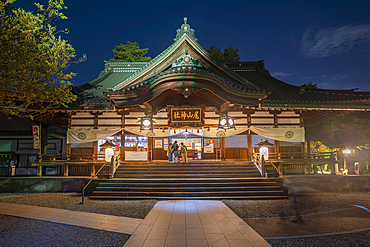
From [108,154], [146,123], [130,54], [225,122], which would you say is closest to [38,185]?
[108,154]

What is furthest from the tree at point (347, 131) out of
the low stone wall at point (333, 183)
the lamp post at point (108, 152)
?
the lamp post at point (108, 152)

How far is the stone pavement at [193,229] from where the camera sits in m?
4.65

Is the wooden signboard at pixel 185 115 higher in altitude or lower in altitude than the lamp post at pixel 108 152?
higher

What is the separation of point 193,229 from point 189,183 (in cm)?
498

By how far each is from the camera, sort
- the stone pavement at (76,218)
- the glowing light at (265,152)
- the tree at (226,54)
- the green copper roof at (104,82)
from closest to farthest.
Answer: the stone pavement at (76,218), the glowing light at (265,152), the green copper roof at (104,82), the tree at (226,54)

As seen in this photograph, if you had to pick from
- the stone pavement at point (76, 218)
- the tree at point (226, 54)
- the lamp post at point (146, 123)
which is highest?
the tree at point (226, 54)

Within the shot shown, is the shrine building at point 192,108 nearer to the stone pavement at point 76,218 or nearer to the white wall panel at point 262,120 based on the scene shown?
the white wall panel at point 262,120

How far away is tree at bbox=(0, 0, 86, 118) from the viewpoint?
686 centimetres

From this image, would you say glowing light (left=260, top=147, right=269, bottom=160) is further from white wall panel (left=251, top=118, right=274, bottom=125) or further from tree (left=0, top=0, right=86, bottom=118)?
tree (left=0, top=0, right=86, bottom=118)

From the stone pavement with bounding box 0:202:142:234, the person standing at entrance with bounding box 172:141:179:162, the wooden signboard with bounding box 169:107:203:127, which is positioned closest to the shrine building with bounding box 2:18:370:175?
the wooden signboard with bounding box 169:107:203:127

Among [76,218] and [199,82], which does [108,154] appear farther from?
[199,82]

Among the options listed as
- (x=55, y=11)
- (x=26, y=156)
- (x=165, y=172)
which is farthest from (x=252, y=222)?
(x=26, y=156)

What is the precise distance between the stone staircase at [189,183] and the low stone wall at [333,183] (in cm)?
268

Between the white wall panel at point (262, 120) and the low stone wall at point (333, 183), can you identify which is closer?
the low stone wall at point (333, 183)
